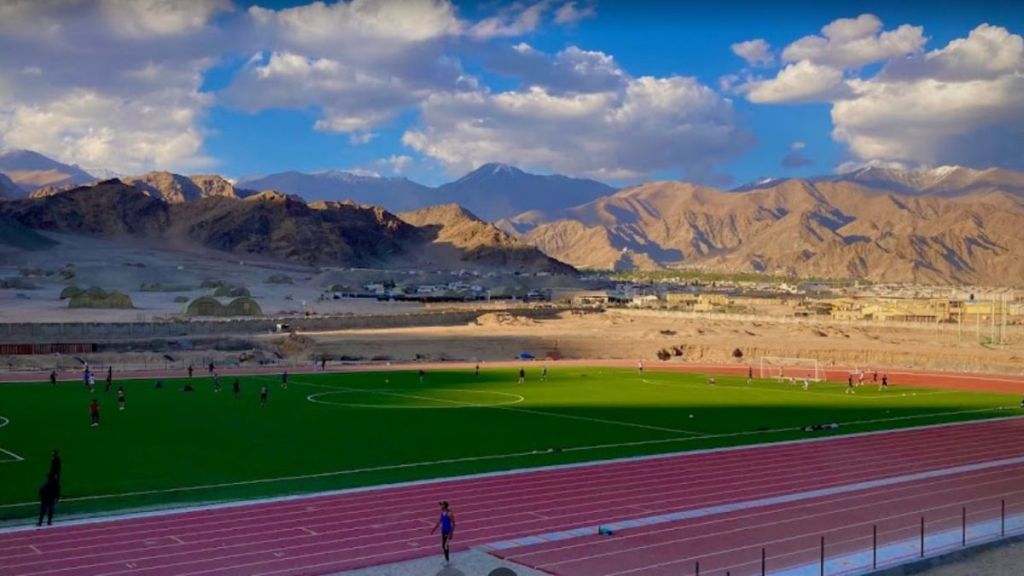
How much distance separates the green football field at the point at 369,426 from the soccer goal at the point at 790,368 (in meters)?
4.38

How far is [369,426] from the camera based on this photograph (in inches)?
1412

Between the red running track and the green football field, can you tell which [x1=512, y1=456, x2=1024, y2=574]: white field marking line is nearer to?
the red running track

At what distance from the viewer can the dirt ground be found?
67750 millimetres

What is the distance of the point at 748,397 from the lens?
4775 centimetres

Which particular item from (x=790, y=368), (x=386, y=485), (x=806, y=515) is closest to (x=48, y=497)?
(x=386, y=485)

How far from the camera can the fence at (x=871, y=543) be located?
55.8ft

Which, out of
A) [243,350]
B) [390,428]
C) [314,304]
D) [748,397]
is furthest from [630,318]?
[390,428]

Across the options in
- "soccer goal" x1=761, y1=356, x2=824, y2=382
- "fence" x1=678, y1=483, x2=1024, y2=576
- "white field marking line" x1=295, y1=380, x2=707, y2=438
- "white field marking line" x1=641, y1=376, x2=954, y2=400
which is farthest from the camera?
"soccer goal" x1=761, y1=356, x2=824, y2=382

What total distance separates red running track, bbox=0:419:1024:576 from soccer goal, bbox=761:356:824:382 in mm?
28940

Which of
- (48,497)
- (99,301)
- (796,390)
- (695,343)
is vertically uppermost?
(99,301)

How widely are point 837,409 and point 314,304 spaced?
259 ft

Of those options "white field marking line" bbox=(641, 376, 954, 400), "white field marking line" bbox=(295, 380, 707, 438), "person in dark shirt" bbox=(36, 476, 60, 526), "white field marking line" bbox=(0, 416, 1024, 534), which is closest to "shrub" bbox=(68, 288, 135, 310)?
"white field marking line" bbox=(295, 380, 707, 438)

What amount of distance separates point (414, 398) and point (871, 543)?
29063 mm

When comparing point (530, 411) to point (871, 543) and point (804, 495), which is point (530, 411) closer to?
point (804, 495)
